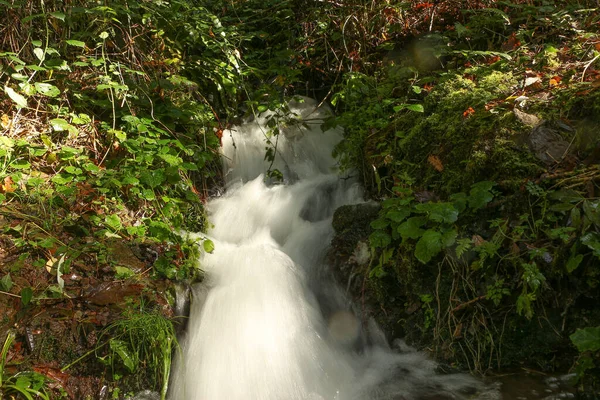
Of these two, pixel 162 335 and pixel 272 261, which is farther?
pixel 272 261

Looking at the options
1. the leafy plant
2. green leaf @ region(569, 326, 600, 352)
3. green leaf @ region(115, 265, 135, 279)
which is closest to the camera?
green leaf @ region(569, 326, 600, 352)

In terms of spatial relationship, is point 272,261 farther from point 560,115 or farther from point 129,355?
point 560,115

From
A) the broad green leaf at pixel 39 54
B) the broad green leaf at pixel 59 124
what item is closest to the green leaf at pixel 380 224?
the broad green leaf at pixel 59 124

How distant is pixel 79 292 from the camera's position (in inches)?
112

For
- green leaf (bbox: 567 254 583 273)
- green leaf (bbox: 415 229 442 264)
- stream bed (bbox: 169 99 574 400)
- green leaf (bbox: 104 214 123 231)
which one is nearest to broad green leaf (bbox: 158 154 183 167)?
green leaf (bbox: 104 214 123 231)

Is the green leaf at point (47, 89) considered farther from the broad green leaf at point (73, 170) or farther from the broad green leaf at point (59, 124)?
the broad green leaf at point (73, 170)

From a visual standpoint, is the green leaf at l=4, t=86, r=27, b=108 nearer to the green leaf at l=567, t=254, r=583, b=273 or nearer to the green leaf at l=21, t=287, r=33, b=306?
the green leaf at l=21, t=287, r=33, b=306

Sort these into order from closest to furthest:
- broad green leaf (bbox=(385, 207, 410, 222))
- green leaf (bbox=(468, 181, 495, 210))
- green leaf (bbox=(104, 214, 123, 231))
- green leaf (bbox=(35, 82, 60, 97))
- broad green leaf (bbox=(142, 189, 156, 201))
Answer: green leaf (bbox=(468, 181, 495, 210)) → broad green leaf (bbox=(385, 207, 410, 222)) → green leaf (bbox=(104, 214, 123, 231)) → broad green leaf (bbox=(142, 189, 156, 201)) → green leaf (bbox=(35, 82, 60, 97))

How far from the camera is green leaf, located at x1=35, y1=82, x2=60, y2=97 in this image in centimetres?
351

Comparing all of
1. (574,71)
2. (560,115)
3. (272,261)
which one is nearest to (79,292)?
(272,261)

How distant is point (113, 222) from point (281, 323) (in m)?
1.46

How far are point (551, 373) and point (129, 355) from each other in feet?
7.97

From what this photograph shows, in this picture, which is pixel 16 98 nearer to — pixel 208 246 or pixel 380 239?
pixel 208 246

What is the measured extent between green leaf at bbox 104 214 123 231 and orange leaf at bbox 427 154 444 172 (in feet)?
7.80
